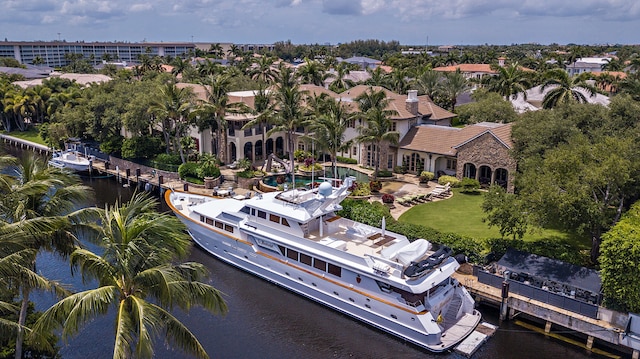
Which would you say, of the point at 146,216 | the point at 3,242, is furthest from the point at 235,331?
the point at 3,242

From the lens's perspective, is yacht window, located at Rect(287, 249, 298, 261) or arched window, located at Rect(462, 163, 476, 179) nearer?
yacht window, located at Rect(287, 249, 298, 261)

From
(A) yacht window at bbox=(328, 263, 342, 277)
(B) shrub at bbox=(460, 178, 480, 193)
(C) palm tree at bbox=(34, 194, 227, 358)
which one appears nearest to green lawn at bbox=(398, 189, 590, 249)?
(B) shrub at bbox=(460, 178, 480, 193)

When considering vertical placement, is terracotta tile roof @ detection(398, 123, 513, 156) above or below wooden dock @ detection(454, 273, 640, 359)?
above

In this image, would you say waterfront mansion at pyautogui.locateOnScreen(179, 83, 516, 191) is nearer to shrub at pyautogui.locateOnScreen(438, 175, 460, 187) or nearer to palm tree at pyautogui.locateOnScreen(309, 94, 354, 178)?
shrub at pyautogui.locateOnScreen(438, 175, 460, 187)

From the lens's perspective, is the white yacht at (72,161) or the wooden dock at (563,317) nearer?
the wooden dock at (563,317)

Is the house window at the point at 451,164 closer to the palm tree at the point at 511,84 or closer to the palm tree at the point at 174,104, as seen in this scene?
the palm tree at the point at 511,84

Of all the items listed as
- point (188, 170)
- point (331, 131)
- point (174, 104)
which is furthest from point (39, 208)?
point (174, 104)

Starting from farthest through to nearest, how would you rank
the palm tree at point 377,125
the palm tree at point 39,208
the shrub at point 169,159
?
the shrub at point 169,159, the palm tree at point 377,125, the palm tree at point 39,208

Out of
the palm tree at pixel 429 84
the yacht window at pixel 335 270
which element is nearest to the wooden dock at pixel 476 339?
the yacht window at pixel 335 270
